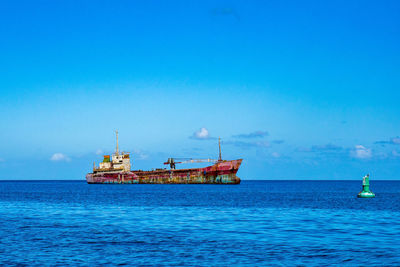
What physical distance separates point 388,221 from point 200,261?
2677 cm

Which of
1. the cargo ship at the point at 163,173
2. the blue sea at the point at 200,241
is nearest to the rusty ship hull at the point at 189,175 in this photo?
the cargo ship at the point at 163,173

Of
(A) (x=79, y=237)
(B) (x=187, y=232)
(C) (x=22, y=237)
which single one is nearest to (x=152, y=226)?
(B) (x=187, y=232)

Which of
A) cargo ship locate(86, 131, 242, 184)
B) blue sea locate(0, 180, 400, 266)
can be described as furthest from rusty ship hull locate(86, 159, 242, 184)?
blue sea locate(0, 180, 400, 266)

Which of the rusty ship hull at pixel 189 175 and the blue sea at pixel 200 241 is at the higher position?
the rusty ship hull at pixel 189 175

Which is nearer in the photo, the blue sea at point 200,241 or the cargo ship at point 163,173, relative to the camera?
the blue sea at point 200,241

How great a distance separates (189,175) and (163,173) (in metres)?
10.7

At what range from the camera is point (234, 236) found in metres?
31.0

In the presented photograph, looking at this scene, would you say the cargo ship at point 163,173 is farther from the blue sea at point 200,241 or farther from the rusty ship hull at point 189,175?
the blue sea at point 200,241

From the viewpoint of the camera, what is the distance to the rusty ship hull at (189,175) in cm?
14600

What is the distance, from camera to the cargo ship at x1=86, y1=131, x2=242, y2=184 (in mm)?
146500

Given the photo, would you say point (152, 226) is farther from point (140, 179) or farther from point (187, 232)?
point (140, 179)

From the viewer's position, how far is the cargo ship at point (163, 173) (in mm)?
146500

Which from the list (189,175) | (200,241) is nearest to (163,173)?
(189,175)

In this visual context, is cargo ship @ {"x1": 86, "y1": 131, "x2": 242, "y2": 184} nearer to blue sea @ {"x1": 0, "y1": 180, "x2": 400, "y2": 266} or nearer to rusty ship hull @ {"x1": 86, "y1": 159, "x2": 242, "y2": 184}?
rusty ship hull @ {"x1": 86, "y1": 159, "x2": 242, "y2": 184}
